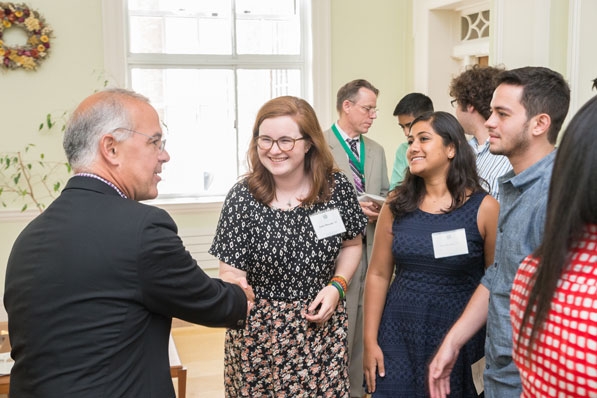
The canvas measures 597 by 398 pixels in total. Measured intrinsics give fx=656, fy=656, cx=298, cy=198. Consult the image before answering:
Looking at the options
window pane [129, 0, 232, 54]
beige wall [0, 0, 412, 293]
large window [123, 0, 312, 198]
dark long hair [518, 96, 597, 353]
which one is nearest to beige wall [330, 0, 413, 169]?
large window [123, 0, 312, 198]

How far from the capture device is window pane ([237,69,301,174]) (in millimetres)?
5621

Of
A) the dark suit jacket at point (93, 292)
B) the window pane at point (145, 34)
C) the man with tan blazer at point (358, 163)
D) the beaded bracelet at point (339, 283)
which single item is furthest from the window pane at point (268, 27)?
the dark suit jacket at point (93, 292)

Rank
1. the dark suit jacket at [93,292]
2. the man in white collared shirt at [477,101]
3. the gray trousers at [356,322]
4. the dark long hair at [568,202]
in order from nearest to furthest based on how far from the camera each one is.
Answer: the dark long hair at [568,202] → the dark suit jacket at [93,292] → the man in white collared shirt at [477,101] → the gray trousers at [356,322]

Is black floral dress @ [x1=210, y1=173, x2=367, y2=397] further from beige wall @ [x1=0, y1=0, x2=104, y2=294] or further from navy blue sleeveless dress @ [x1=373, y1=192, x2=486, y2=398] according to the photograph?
beige wall @ [x1=0, y1=0, x2=104, y2=294]

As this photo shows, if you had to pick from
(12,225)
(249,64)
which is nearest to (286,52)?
(249,64)

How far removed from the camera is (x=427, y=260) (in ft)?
7.09

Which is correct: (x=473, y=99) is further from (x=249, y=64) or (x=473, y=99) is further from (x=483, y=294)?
(x=249, y=64)

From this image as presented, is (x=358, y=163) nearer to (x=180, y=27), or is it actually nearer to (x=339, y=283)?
(x=339, y=283)

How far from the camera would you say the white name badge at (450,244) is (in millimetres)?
2133

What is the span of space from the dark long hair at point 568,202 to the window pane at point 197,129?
186 inches

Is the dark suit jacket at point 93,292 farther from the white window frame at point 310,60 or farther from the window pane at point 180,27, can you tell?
the window pane at point 180,27

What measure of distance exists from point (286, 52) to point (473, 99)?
110 inches

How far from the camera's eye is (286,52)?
5.67 m

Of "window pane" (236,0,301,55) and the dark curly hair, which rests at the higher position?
"window pane" (236,0,301,55)
